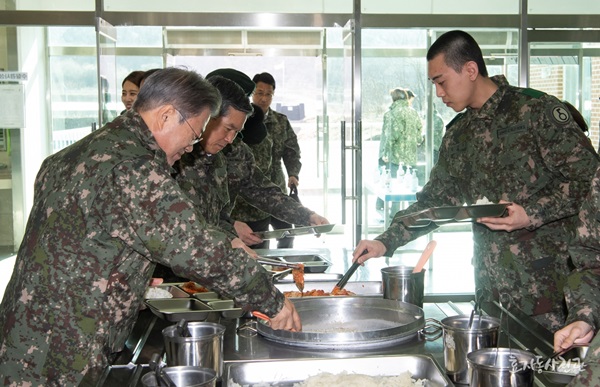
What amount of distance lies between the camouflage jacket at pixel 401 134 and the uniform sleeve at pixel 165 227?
13.6ft

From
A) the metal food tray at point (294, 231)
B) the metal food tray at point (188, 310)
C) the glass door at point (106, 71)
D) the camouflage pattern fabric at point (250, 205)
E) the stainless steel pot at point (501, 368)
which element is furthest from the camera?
the glass door at point (106, 71)

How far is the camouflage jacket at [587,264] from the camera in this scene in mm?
1806

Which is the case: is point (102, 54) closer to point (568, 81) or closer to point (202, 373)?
point (568, 81)

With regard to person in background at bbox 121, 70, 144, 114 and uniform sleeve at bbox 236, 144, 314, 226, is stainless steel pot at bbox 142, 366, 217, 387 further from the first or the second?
person in background at bbox 121, 70, 144, 114

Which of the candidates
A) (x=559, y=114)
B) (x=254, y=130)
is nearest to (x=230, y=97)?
(x=559, y=114)

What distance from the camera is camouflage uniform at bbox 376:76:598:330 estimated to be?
8.89 ft

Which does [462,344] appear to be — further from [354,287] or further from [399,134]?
[399,134]

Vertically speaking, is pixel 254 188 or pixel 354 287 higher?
pixel 254 188

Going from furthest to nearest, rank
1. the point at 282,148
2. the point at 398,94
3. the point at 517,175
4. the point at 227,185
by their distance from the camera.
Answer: the point at 398,94 → the point at 282,148 → the point at 227,185 → the point at 517,175

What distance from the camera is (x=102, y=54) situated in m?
5.62

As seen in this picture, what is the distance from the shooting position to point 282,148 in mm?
5879

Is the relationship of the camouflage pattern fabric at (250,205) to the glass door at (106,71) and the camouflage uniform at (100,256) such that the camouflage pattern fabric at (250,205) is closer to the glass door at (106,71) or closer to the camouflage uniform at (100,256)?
the glass door at (106,71)

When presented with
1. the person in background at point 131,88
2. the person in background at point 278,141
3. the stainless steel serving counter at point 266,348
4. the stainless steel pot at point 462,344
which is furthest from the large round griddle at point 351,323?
the person in background at point 278,141

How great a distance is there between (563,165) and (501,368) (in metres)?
1.47
